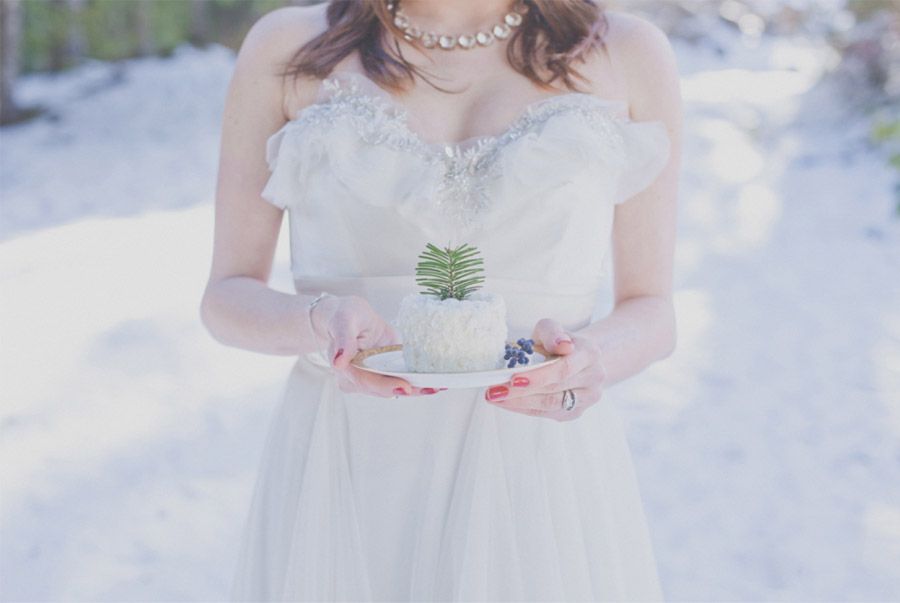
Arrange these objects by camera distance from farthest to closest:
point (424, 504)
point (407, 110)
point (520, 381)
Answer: point (407, 110), point (424, 504), point (520, 381)

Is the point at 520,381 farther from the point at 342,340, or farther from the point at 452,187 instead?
the point at 452,187

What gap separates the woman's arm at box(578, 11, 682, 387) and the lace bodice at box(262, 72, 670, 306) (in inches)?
2.2

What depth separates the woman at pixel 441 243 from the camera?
1731 millimetres

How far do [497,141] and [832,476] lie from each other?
A: 3.62 metres

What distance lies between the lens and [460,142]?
1848mm

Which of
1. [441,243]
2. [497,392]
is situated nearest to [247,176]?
[441,243]

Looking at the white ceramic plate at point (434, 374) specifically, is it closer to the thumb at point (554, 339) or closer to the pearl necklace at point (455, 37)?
the thumb at point (554, 339)

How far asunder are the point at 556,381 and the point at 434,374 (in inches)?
8.6

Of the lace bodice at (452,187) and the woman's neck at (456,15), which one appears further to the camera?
the woman's neck at (456,15)

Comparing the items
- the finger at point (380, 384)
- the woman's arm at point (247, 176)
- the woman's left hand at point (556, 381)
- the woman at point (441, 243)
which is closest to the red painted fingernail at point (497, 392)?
the woman's left hand at point (556, 381)

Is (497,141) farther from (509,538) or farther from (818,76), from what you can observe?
(818,76)

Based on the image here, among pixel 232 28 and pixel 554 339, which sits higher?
pixel 232 28

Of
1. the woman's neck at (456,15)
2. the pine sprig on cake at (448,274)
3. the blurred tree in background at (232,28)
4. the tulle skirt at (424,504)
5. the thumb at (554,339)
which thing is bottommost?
the tulle skirt at (424,504)

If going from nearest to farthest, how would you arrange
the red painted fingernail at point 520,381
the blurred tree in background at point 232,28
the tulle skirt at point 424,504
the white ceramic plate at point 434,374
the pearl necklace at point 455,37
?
the white ceramic plate at point 434,374 < the red painted fingernail at point 520,381 < the tulle skirt at point 424,504 < the pearl necklace at point 455,37 < the blurred tree in background at point 232,28
